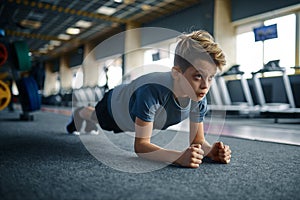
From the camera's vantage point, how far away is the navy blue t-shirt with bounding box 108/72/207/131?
0.76 metres

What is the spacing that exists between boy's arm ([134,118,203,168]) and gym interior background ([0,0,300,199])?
35mm

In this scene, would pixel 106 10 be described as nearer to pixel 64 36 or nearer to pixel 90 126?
pixel 64 36

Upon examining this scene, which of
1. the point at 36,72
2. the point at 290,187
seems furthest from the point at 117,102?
the point at 36,72

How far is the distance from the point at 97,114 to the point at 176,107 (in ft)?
1.54

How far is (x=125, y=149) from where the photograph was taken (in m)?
1.07

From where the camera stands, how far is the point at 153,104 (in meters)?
0.76

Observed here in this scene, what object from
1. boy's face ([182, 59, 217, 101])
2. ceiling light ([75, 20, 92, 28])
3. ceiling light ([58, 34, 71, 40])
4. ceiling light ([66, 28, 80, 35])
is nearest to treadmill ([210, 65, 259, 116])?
boy's face ([182, 59, 217, 101])

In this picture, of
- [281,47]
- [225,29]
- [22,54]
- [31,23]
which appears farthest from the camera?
[31,23]

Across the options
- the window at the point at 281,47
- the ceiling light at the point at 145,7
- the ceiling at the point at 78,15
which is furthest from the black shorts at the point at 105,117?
the ceiling light at the point at 145,7

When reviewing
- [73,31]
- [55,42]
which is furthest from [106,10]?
[55,42]

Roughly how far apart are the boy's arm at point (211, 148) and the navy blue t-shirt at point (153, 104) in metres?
0.03

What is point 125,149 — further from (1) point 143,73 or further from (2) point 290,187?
(2) point 290,187

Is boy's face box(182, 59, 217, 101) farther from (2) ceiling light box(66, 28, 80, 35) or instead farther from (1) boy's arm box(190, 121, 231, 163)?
(2) ceiling light box(66, 28, 80, 35)

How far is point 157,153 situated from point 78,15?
19.1ft
